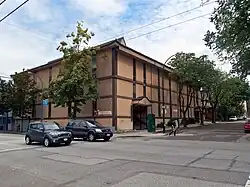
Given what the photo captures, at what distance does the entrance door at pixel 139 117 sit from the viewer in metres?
37.5

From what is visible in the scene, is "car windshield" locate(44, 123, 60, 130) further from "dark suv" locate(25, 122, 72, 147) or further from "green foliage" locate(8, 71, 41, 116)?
"green foliage" locate(8, 71, 41, 116)

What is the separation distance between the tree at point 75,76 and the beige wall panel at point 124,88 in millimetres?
2757

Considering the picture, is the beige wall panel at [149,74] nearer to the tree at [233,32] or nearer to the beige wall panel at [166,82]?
the beige wall panel at [166,82]

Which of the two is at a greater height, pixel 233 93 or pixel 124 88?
pixel 233 93

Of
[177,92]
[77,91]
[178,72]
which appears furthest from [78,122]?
[177,92]

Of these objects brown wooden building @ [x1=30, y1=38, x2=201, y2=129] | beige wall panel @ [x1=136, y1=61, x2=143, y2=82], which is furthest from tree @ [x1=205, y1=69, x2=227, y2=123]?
beige wall panel @ [x1=136, y1=61, x2=143, y2=82]

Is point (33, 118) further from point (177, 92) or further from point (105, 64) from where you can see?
point (177, 92)

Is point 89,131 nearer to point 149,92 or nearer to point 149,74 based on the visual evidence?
point 149,92

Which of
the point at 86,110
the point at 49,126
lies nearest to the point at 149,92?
the point at 86,110

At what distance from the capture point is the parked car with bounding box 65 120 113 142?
22.1 metres

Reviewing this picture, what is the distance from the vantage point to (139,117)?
38625 millimetres

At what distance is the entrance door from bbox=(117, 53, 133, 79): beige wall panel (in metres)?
4.27

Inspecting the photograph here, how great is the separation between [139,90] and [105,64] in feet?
20.2

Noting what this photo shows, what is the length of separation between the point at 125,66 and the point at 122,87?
283 cm
